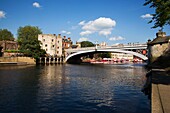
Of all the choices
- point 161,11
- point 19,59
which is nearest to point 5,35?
point 19,59

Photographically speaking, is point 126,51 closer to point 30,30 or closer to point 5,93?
point 5,93

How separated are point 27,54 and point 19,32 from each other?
33274 mm

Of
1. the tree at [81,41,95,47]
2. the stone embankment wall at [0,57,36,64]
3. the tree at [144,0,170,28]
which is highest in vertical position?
the tree at [81,41,95,47]

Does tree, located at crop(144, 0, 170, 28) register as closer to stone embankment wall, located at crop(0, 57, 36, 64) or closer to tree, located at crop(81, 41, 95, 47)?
stone embankment wall, located at crop(0, 57, 36, 64)

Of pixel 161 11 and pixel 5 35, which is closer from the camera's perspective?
pixel 161 11

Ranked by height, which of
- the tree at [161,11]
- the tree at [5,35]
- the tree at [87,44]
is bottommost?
the tree at [161,11]

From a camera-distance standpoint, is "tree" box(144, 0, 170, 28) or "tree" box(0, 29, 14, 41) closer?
"tree" box(144, 0, 170, 28)

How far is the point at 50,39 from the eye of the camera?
89625mm

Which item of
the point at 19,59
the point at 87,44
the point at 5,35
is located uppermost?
the point at 5,35

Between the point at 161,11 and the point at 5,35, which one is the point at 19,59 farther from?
the point at 161,11

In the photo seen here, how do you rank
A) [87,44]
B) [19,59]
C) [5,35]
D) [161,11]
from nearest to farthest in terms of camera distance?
[161,11] < [19,59] < [5,35] < [87,44]

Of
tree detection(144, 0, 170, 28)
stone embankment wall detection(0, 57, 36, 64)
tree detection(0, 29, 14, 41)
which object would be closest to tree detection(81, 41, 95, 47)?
tree detection(0, 29, 14, 41)

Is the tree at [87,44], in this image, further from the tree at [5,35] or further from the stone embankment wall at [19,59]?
the stone embankment wall at [19,59]

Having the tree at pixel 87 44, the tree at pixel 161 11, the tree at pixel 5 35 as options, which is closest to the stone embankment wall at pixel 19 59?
the tree at pixel 5 35
